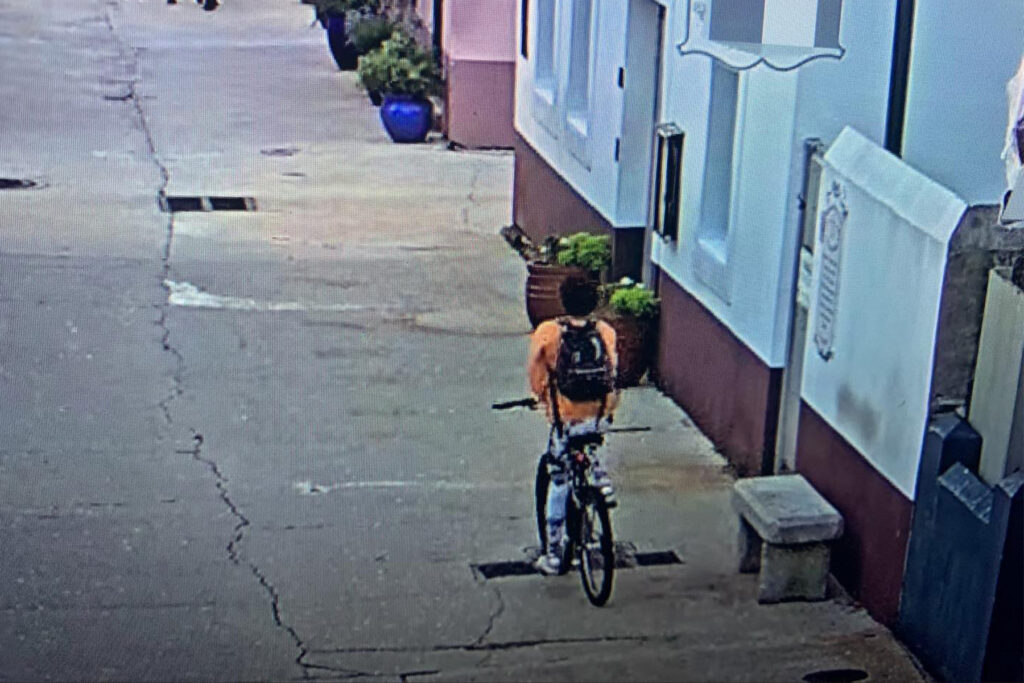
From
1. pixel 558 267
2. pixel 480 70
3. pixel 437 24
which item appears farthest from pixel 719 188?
pixel 437 24

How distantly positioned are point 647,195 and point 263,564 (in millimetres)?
5070

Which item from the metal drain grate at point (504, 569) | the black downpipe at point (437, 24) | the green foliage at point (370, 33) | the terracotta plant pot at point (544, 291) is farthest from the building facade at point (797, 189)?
the green foliage at point (370, 33)

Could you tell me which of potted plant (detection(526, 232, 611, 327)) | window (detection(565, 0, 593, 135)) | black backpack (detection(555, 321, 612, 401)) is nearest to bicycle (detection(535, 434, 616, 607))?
black backpack (detection(555, 321, 612, 401))

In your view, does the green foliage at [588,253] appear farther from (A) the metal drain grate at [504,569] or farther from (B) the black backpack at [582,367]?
(B) the black backpack at [582,367]

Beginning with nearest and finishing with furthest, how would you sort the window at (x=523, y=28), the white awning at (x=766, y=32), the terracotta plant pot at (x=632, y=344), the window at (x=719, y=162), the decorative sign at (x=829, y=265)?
the decorative sign at (x=829, y=265)
the white awning at (x=766, y=32)
the window at (x=719, y=162)
the terracotta plant pot at (x=632, y=344)
the window at (x=523, y=28)

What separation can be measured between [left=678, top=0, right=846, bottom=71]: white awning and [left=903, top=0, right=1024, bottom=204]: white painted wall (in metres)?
0.54

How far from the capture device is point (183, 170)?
65.5ft

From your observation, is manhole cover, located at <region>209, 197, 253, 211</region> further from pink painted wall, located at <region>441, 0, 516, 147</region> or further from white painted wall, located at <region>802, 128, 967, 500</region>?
white painted wall, located at <region>802, 128, 967, 500</region>

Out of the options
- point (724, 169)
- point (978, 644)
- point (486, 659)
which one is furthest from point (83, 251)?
point (978, 644)

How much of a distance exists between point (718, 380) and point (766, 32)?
2.30 m

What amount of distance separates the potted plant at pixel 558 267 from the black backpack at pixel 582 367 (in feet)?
13.8

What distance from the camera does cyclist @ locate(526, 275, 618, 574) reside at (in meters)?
9.10

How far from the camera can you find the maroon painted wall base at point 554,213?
538 inches

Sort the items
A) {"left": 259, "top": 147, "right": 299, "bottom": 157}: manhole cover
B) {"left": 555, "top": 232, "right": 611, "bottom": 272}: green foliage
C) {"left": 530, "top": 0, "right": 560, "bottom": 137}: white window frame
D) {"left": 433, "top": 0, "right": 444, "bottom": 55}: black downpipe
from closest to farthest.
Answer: {"left": 555, "top": 232, "right": 611, "bottom": 272}: green foliage
{"left": 530, "top": 0, "right": 560, "bottom": 137}: white window frame
{"left": 259, "top": 147, "right": 299, "bottom": 157}: manhole cover
{"left": 433, "top": 0, "right": 444, "bottom": 55}: black downpipe
